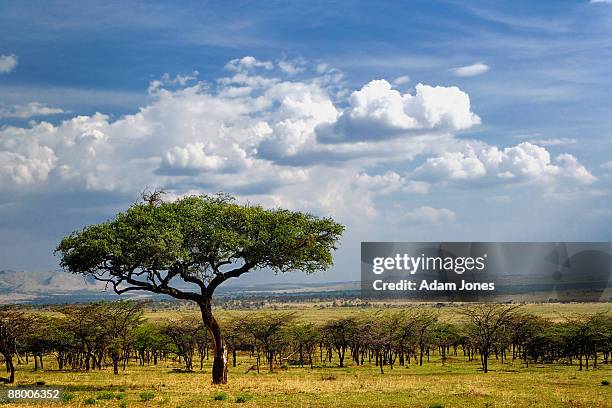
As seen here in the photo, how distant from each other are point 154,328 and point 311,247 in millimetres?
78563

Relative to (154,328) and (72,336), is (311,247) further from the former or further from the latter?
(154,328)

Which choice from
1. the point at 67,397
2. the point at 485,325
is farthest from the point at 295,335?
the point at 67,397

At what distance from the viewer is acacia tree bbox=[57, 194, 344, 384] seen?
3797cm

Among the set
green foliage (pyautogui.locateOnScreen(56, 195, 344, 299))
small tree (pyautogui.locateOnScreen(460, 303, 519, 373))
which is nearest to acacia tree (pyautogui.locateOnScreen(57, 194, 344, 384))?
green foliage (pyautogui.locateOnScreen(56, 195, 344, 299))

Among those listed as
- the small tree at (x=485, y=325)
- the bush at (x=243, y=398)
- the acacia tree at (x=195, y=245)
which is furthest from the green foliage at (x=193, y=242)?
the small tree at (x=485, y=325)

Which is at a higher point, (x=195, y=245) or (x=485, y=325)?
(x=195, y=245)

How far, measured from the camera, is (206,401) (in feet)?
107

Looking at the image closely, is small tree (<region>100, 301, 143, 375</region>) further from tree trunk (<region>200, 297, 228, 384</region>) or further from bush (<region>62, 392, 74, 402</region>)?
bush (<region>62, 392, 74, 402</region>)

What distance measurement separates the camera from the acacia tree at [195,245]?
38.0 meters

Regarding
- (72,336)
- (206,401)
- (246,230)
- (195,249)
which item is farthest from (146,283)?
(72,336)

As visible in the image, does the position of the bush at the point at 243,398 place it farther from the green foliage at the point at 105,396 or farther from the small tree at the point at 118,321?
the small tree at the point at 118,321

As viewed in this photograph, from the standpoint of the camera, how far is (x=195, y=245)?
40.4 m

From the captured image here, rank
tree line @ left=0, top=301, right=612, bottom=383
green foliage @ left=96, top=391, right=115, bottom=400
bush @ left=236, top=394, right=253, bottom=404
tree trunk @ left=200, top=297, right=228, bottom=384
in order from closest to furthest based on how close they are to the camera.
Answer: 1. bush @ left=236, top=394, right=253, bottom=404
2. green foliage @ left=96, top=391, right=115, bottom=400
3. tree trunk @ left=200, top=297, right=228, bottom=384
4. tree line @ left=0, top=301, right=612, bottom=383

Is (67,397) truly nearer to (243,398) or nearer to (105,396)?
(105,396)
